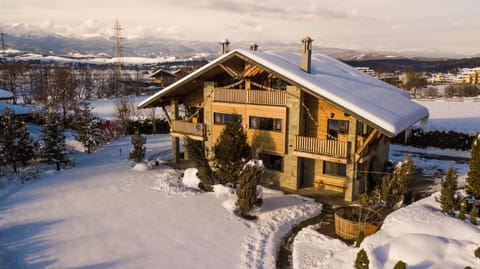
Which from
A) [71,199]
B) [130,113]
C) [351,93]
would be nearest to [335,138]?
[351,93]

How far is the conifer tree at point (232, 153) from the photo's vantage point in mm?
16922

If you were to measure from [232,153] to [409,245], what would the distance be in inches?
345

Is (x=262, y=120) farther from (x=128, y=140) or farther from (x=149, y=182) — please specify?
(x=128, y=140)

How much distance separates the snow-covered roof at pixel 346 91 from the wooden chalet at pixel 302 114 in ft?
0.14

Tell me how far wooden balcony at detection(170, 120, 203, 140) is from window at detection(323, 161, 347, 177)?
7.33m

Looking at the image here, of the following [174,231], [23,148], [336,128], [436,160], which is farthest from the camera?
[436,160]

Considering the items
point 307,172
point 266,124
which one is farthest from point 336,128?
point 266,124

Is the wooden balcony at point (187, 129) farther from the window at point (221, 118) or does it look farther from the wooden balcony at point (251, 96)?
the wooden balcony at point (251, 96)

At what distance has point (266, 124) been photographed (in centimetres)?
1914

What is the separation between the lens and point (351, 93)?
17484mm

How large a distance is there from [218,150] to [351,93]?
699cm

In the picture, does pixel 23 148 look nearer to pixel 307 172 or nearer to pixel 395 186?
pixel 307 172

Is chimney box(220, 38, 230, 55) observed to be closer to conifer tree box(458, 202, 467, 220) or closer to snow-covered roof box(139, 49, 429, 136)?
snow-covered roof box(139, 49, 429, 136)

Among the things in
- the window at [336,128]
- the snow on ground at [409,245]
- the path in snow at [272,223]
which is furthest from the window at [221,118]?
the snow on ground at [409,245]
